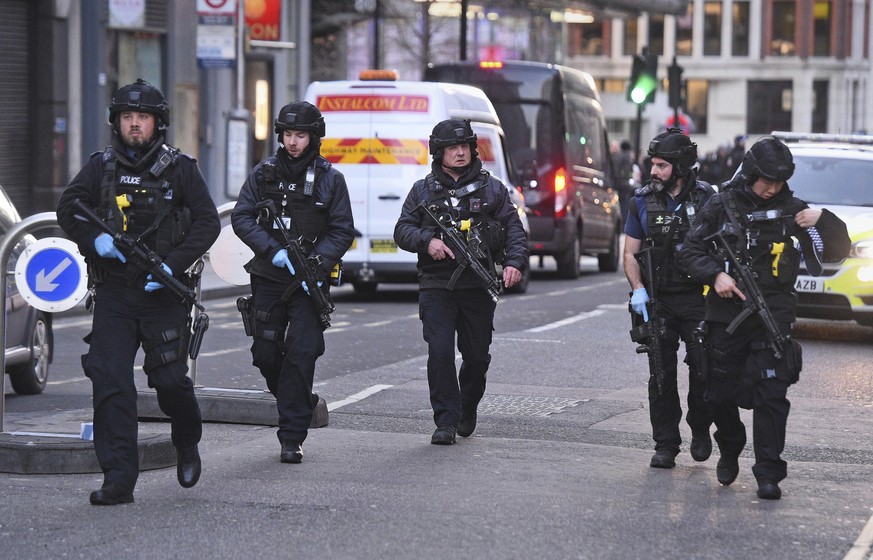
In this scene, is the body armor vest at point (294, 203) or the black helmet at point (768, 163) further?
the body armor vest at point (294, 203)

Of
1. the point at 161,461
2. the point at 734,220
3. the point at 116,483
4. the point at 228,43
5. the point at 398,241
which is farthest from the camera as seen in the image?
the point at 228,43

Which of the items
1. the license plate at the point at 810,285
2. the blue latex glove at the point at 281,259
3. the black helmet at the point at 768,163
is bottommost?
the license plate at the point at 810,285

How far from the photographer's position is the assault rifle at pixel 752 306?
7441 mm

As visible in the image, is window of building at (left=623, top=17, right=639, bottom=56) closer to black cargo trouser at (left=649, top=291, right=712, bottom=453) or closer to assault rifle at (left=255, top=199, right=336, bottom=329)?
black cargo trouser at (left=649, top=291, right=712, bottom=453)

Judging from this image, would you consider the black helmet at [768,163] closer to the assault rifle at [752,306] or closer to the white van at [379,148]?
the assault rifle at [752,306]

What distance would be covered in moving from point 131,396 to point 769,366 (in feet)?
9.22

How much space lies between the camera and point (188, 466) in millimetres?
7508

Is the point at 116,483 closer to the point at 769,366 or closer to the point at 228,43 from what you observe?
the point at 769,366

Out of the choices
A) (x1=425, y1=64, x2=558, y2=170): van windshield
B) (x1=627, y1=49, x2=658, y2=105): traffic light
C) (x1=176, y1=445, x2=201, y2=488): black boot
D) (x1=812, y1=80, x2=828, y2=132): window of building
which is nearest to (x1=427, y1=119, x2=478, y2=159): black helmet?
(x1=176, y1=445, x2=201, y2=488): black boot

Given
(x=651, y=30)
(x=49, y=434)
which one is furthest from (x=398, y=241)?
(x=651, y=30)

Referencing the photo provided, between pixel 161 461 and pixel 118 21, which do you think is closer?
pixel 161 461

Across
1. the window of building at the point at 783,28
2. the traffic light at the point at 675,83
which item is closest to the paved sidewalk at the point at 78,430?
the traffic light at the point at 675,83

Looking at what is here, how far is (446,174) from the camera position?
9266 millimetres

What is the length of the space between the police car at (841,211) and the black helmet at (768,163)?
20.9 ft
